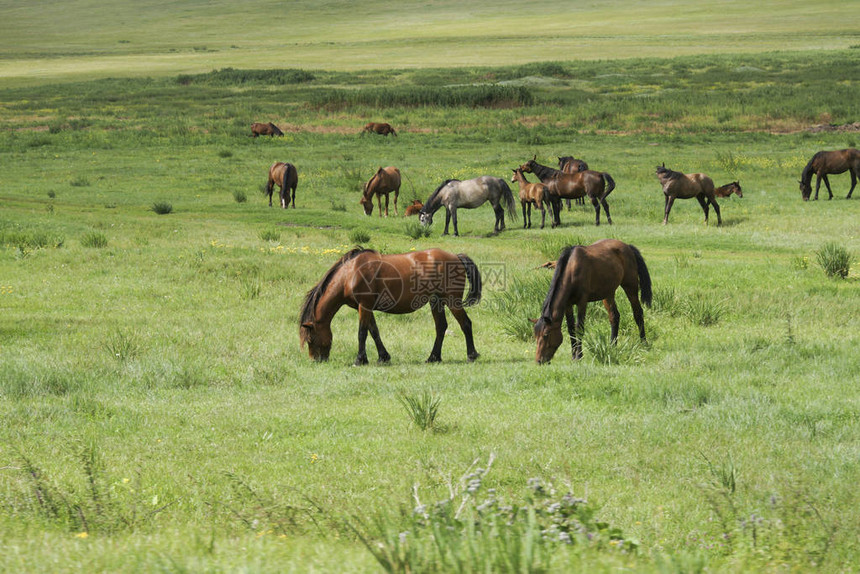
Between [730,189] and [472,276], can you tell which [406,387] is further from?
[730,189]

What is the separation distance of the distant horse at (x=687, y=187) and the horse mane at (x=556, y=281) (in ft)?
47.5

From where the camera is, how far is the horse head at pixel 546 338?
1080 cm

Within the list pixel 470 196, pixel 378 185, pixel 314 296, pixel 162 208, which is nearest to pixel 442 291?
pixel 314 296

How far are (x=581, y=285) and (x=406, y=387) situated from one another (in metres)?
2.71

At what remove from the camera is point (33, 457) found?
7.22 m

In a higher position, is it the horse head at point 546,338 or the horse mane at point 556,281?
the horse mane at point 556,281

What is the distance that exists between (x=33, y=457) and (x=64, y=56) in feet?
461

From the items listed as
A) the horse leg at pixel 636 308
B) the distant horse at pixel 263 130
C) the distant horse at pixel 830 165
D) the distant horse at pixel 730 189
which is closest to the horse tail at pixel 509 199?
the distant horse at pixel 730 189

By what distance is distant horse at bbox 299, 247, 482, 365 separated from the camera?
11.1 metres

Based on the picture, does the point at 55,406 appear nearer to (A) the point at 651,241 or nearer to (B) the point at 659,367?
(B) the point at 659,367

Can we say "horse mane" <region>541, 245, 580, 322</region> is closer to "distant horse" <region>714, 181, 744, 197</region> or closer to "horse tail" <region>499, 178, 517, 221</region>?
"horse tail" <region>499, 178, 517, 221</region>

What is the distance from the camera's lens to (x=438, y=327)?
11.4 m

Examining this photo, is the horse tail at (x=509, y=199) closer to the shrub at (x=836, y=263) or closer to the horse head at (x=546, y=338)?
the shrub at (x=836, y=263)

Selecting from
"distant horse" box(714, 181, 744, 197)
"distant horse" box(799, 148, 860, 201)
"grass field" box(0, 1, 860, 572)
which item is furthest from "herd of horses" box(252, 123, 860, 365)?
"distant horse" box(799, 148, 860, 201)
